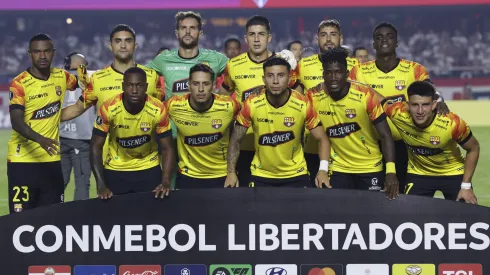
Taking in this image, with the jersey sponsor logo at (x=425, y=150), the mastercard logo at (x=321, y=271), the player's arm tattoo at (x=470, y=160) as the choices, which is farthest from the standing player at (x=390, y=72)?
the mastercard logo at (x=321, y=271)

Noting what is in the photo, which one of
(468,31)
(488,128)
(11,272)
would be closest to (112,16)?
(468,31)

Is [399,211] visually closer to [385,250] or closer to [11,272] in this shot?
[385,250]

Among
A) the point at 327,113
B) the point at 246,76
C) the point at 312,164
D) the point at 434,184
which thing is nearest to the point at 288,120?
the point at 327,113

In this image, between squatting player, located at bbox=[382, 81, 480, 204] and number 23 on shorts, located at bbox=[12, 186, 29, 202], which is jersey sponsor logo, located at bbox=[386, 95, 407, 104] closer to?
squatting player, located at bbox=[382, 81, 480, 204]

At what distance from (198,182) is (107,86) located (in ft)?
4.00

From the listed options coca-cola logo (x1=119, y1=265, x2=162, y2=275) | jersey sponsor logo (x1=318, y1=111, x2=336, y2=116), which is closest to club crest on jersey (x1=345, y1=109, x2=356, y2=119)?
jersey sponsor logo (x1=318, y1=111, x2=336, y2=116)

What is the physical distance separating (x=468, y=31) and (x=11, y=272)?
31.1 meters

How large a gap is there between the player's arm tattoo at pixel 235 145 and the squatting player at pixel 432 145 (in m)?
1.28

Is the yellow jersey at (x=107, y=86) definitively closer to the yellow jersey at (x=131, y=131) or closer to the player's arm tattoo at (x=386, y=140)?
the yellow jersey at (x=131, y=131)

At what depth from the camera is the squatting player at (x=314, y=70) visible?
8.59 meters

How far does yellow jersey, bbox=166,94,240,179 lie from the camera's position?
7762 mm

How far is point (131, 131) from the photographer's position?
759 centimetres

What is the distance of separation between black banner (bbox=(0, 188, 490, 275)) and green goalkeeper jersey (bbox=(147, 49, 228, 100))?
2.26 m

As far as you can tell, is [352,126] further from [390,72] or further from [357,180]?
[390,72]
